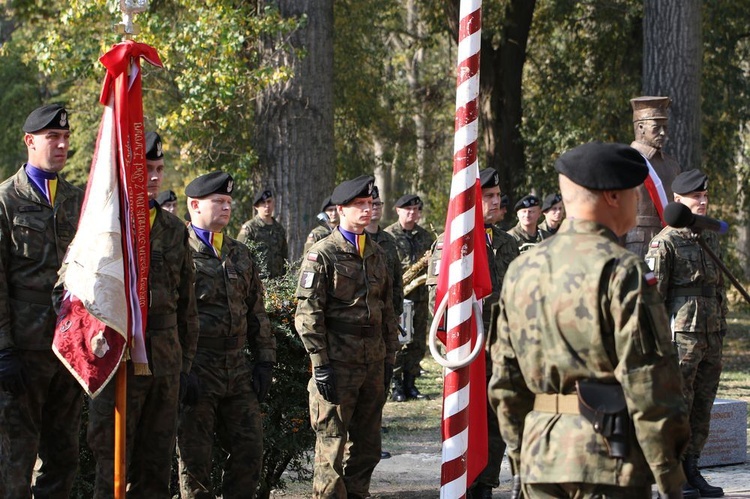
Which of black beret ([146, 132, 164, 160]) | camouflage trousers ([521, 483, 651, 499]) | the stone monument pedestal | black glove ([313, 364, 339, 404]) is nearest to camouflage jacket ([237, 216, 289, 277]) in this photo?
the stone monument pedestal

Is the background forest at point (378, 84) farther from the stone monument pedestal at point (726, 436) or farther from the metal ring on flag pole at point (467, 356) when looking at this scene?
the metal ring on flag pole at point (467, 356)

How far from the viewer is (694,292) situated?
8828 mm

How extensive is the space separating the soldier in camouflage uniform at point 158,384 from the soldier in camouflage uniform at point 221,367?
1.46 feet

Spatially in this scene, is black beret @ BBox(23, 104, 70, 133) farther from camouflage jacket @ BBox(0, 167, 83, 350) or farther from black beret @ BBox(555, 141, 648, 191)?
black beret @ BBox(555, 141, 648, 191)

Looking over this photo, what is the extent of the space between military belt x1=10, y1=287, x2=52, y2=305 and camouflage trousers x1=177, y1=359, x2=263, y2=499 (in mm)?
1090

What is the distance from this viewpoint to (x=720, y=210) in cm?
2128

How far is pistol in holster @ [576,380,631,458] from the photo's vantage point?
14.1 feet

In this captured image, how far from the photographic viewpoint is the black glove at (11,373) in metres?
6.33

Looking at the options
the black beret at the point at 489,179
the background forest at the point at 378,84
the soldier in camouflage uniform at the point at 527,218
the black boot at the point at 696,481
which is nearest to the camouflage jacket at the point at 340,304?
the black beret at the point at 489,179

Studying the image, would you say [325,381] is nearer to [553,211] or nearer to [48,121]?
[48,121]

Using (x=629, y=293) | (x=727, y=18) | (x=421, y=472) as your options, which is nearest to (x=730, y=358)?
(x=727, y=18)

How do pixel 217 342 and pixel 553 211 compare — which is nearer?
pixel 217 342

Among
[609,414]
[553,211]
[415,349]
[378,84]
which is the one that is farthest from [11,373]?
[378,84]

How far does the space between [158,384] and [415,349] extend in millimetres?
7823
